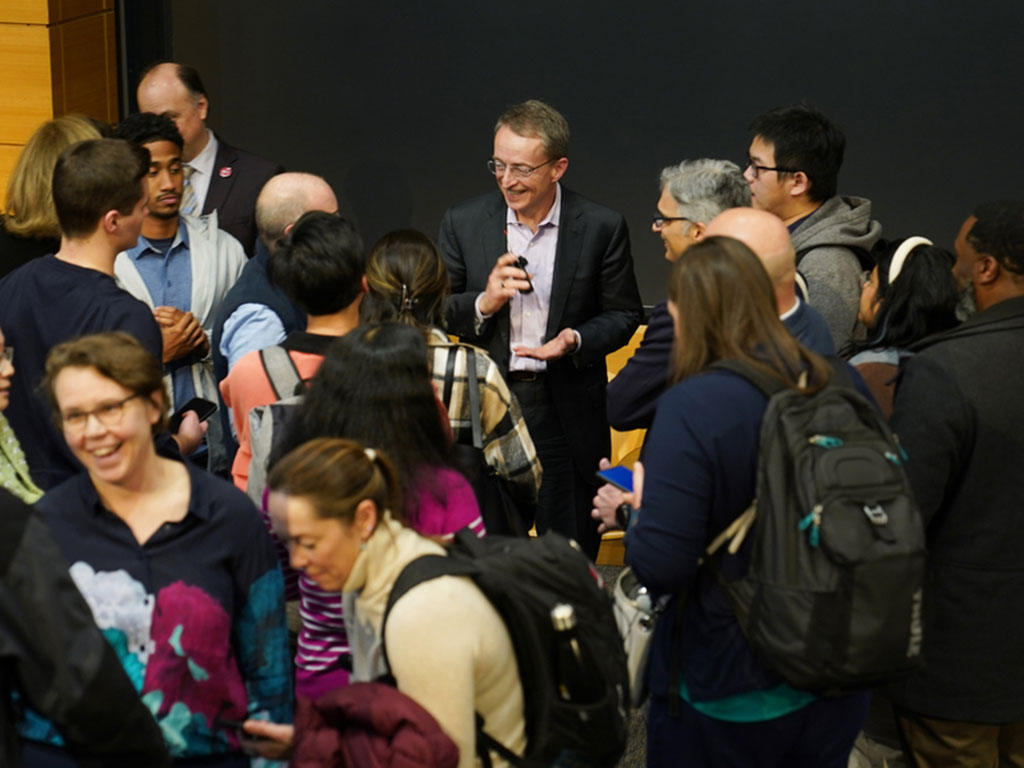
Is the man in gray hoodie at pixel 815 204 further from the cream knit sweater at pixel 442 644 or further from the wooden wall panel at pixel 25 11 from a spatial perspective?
the wooden wall panel at pixel 25 11

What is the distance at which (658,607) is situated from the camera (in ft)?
8.58

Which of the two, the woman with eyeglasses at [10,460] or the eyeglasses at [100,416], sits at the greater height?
the eyeglasses at [100,416]

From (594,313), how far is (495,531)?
137 cm

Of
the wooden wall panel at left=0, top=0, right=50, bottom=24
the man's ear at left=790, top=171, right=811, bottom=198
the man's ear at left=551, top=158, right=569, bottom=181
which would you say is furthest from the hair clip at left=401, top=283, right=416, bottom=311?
the wooden wall panel at left=0, top=0, right=50, bottom=24

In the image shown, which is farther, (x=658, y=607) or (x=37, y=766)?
(x=658, y=607)

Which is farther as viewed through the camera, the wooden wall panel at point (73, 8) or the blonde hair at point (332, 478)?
the wooden wall panel at point (73, 8)

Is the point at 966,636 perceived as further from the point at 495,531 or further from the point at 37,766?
the point at 37,766

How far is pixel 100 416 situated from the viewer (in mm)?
2133

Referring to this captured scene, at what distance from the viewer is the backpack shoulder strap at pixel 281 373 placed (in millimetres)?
2760

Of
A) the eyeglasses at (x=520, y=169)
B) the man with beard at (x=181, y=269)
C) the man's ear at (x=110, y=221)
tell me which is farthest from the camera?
the eyeglasses at (x=520, y=169)

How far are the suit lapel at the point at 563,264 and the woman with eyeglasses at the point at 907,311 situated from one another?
50.3 inches

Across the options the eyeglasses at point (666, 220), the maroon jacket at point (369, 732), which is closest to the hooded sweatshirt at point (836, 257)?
the eyeglasses at point (666, 220)

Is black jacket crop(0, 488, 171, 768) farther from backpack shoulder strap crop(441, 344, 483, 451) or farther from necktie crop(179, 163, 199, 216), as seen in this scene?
necktie crop(179, 163, 199, 216)

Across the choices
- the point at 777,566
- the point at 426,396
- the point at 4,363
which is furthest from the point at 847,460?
the point at 4,363
